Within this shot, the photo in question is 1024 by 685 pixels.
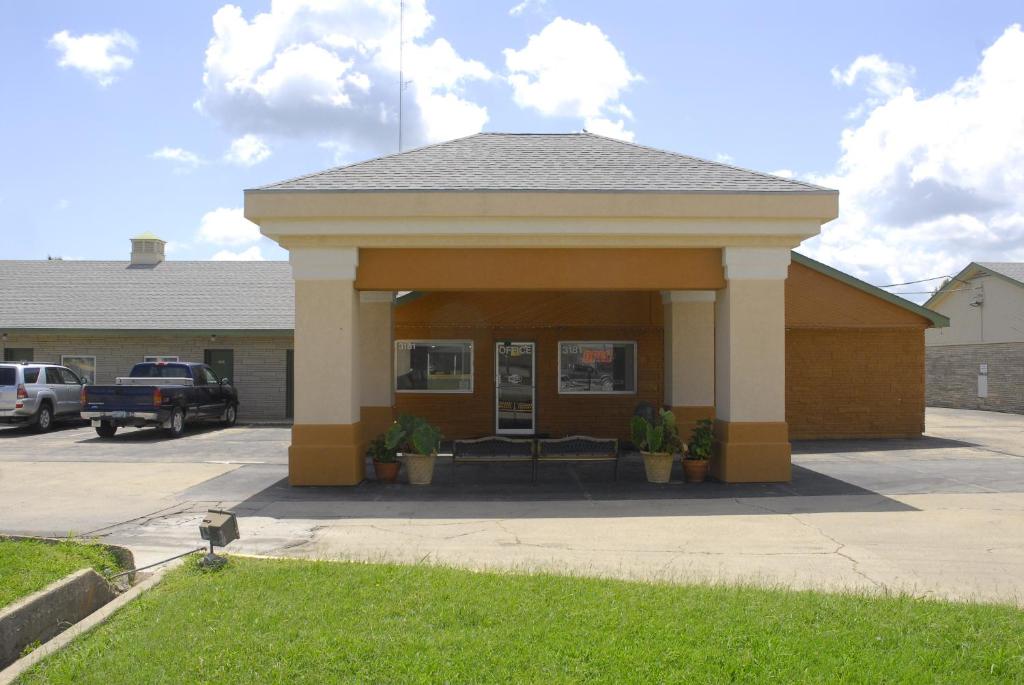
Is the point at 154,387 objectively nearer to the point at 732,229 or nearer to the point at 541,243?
the point at 541,243

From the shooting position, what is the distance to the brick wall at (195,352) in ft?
82.9

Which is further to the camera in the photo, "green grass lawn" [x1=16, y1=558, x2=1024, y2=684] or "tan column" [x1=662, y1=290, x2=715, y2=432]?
"tan column" [x1=662, y1=290, x2=715, y2=432]

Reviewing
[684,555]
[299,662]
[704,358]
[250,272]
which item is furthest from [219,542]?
[250,272]

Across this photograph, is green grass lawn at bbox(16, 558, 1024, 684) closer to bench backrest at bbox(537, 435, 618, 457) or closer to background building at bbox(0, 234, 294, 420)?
bench backrest at bbox(537, 435, 618, 457)

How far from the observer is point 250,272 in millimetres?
29797

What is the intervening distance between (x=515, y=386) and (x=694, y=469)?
699 centimetres

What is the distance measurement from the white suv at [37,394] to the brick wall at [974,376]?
92.5ft

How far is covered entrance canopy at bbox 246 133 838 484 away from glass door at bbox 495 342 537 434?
644cm

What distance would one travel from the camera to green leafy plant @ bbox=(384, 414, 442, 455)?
12805 mm

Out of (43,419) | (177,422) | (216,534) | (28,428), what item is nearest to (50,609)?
(216,534)

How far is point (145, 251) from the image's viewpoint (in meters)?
31.0

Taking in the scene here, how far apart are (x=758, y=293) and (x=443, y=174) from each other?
501cm

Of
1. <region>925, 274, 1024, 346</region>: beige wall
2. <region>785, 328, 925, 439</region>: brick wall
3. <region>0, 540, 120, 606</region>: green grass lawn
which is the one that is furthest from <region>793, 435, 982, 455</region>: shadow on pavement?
<region>0, 540, 120, 606</region>: green grass lawn

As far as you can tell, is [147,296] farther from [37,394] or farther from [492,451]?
[492,451]
